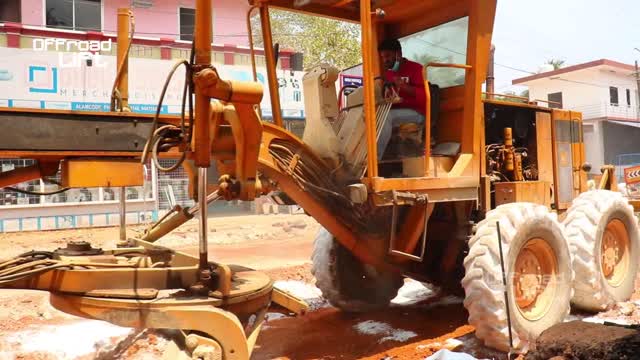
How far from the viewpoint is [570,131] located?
757 cm

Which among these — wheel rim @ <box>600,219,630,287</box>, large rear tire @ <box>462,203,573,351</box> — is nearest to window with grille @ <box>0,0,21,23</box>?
large rear tire @ <box>462,203,573,351</box>

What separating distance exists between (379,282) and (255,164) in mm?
3342

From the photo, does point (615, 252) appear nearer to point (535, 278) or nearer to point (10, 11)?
point (535, 278)

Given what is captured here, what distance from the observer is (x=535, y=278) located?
18.2 feet

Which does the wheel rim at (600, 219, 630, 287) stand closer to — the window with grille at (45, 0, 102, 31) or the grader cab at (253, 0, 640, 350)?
the grader cab at (253, 0, 640, 350)

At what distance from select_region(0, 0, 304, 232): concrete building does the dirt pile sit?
33.9 feet

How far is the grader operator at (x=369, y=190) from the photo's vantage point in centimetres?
367

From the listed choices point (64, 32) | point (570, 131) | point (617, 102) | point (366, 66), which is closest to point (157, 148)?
point (366, 66)

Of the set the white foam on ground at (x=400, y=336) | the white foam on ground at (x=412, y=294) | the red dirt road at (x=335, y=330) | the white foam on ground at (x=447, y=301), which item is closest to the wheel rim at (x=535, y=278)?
the red dirt road at (x=335, y=330)

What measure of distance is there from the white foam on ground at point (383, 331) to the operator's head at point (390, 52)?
289 cm

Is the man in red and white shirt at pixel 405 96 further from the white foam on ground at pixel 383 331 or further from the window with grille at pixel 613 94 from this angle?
the window with grille at pixel 613 94

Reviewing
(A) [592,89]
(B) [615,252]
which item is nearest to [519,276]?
(B) [615,252]

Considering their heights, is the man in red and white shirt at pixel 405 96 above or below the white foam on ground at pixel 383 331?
above

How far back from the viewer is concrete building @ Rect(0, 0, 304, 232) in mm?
14945
